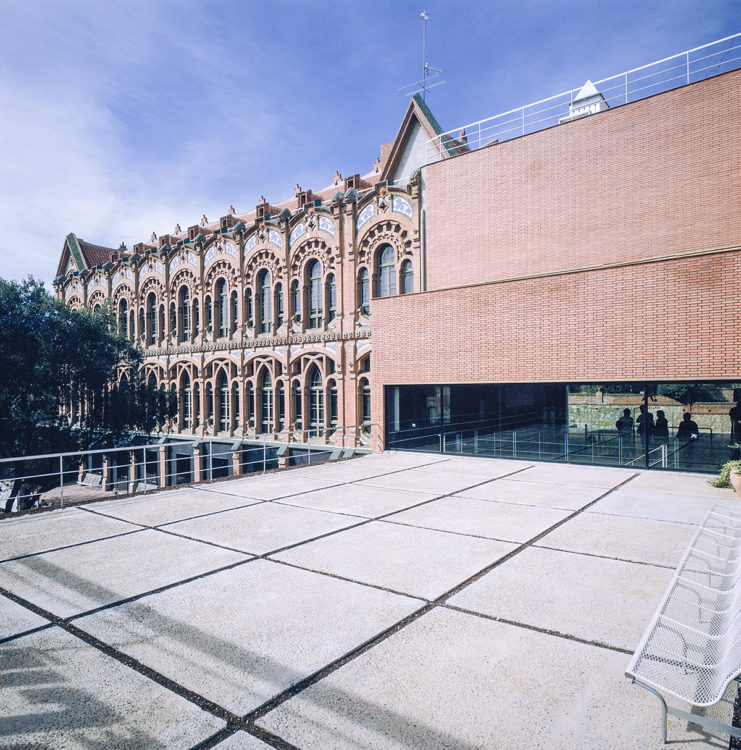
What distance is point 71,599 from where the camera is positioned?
553 centimetres

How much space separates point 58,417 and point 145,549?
2284cm

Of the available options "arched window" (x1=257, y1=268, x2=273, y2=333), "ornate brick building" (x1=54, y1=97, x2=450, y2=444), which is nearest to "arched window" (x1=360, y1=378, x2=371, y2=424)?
"ornate brick building" (x1=54, y1=97, x2=450, y2=444)

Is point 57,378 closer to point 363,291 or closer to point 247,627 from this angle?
point 363,291

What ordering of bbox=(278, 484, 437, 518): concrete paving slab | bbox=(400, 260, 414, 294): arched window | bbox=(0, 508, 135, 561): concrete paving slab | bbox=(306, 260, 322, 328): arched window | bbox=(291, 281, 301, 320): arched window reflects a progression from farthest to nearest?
bbox=(291, 281, 301, 320): arched window
bbox=(306, 260, 322, 328): arched window
bbox=(400, 260, 414, 294): arched window
bbox=(278, 484, 437, 518): concrete paving slab
bbox=(0, 508, 135, 561): concrete paving slab

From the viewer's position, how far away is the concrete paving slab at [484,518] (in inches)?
312

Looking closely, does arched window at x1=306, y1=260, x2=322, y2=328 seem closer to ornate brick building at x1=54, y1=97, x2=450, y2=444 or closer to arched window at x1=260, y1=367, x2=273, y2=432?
ornate brick building at x1=54, y1=97, x2=450, y2=444

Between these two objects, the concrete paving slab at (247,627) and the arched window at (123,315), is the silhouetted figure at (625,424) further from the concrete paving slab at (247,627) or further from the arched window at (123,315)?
the arched window at (123,315)

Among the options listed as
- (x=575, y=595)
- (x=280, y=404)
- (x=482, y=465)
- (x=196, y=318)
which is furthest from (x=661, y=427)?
(x=196, y=318)

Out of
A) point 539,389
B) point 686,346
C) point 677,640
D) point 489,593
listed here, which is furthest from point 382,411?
point 677,640

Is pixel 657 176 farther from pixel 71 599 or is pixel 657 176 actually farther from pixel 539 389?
pixel 71 599

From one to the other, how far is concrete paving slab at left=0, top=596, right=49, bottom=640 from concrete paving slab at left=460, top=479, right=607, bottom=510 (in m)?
7.55

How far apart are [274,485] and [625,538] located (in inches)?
295

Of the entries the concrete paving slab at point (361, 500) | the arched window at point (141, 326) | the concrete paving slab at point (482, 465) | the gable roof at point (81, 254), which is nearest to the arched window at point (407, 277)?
the concrete paving slab at point (482, 465)

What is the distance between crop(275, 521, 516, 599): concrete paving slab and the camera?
597 cm
